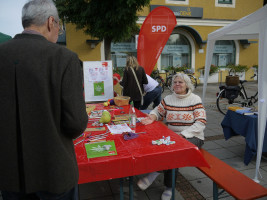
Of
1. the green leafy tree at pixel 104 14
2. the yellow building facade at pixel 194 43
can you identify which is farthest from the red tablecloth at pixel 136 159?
the yellow building facade at pixel 194 43

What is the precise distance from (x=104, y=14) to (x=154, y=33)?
2.79 meters

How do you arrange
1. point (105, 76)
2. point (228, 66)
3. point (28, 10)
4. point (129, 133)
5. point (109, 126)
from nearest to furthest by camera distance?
point (28, 10) < point (129, 133) < point (109, 126) < point (105, 76) < point (228, 66)

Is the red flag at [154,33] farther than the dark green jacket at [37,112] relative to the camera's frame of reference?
Yes

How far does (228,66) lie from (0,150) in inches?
649

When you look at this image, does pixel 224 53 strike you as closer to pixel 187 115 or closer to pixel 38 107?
pixel 187 115

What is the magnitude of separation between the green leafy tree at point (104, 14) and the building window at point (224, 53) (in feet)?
33.1

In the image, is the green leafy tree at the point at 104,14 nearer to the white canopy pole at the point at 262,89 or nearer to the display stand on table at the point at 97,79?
the display stand on table at the point at 97,79

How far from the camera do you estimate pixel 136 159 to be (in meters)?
1.58

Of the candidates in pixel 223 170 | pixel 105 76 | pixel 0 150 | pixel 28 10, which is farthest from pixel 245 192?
pixel 105 76

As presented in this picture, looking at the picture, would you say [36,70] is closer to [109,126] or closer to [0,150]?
[0,150]

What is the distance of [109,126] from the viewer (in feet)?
7.68

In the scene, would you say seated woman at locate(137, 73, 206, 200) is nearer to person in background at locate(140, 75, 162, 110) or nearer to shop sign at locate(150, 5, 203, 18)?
person in background at locate(140, 75, 162, 110)

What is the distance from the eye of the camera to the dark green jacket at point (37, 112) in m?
1.01

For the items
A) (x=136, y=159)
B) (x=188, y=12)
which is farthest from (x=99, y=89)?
(x=188, y=12)
